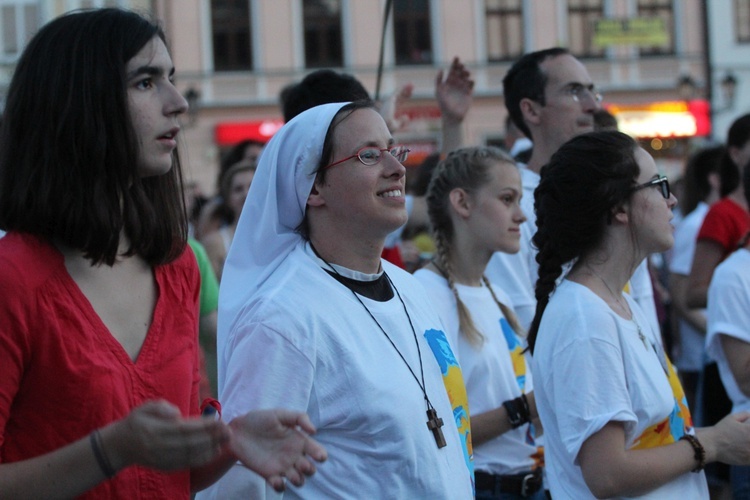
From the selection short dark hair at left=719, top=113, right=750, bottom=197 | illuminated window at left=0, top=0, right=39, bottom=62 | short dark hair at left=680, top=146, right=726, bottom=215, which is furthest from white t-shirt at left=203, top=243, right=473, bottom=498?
illuminated window at left=0, top=0, right=39, bottom=62

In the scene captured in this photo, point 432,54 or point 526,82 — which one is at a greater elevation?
point 432,54

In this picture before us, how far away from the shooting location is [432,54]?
25.3 metres

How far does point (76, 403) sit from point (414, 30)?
2429 centimetres

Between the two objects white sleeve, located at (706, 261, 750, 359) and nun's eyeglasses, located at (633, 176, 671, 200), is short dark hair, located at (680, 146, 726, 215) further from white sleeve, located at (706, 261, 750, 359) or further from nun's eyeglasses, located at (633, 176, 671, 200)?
nun's eyeglasses, located at (633, 176, 671, 200)

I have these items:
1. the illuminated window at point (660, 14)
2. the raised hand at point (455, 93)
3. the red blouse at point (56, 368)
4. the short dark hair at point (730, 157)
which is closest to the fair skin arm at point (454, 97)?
the raised hand at point (455, 93)

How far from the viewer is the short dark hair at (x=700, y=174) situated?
6578mm

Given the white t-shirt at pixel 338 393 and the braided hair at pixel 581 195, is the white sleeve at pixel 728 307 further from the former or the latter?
the white t-shirt at pixel 338 393

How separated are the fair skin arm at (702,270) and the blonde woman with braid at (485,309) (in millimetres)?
1769

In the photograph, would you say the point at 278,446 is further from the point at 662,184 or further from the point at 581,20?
the point at 581,20

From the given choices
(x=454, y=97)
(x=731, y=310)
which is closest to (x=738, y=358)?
(x=731, y=310)

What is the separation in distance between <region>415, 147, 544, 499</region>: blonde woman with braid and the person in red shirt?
1.34 meters

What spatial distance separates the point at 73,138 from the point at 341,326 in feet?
2.23

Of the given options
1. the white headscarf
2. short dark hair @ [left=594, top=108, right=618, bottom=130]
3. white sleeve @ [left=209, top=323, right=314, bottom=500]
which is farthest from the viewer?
short dark hair @ [left=594, top=108, right=618, bottom=130]

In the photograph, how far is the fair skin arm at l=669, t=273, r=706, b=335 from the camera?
560 centimetres
